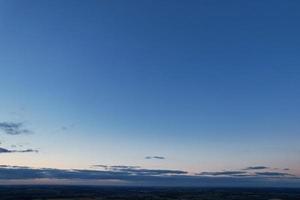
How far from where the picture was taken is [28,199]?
340 feet

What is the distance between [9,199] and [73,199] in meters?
16.1

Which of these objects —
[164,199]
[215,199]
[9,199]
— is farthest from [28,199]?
[215,199]

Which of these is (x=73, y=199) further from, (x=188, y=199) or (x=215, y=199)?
(x=215, y=199)

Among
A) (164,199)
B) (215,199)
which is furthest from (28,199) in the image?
(215,199)

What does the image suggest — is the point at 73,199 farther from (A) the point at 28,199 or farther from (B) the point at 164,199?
(B) the point at 164,199

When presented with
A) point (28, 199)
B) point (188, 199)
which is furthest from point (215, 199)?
point (28, 199)

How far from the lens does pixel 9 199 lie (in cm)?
10494

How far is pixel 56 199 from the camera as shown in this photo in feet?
345

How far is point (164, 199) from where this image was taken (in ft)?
358

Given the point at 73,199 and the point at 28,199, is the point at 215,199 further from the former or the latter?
the point at 28,199

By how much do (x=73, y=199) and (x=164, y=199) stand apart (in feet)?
78.5

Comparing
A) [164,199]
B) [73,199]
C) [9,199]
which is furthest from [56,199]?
Answer: [164,199]

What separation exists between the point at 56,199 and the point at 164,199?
28.1 m

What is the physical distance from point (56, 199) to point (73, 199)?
4656 mm
